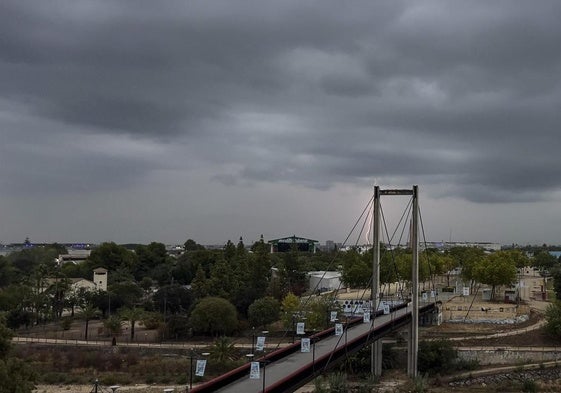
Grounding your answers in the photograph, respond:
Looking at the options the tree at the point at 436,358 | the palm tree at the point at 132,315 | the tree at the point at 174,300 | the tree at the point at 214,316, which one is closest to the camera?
the tree at the point at 436,358

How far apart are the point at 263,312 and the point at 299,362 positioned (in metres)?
27.5

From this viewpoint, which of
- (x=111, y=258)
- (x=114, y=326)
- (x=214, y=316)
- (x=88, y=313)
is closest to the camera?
(x=214, y=316)

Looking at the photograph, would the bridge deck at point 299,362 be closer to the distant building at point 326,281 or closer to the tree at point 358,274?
the tree at point 358,274

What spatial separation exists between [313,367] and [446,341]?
21971 millimetres

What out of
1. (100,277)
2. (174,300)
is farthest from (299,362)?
(100,277)

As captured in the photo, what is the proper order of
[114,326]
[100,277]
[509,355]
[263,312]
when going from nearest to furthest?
[509,355] → [263,312] → [114,326] → [100,277]

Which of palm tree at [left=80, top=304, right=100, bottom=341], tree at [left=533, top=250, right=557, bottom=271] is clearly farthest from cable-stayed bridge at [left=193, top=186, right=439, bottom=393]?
tree at [left=533, top=250, right=557, bottom=271]

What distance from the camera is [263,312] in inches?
2044

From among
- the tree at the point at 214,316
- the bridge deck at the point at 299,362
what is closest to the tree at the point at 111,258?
the tree at the point at 214,316

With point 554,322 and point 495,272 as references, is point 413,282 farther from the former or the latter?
point 495,272

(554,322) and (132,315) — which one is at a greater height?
(554,322)

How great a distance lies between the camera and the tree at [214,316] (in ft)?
164

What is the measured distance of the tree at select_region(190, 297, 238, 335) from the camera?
50094 mm

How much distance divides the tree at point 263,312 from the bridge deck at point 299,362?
1539 centimetres
